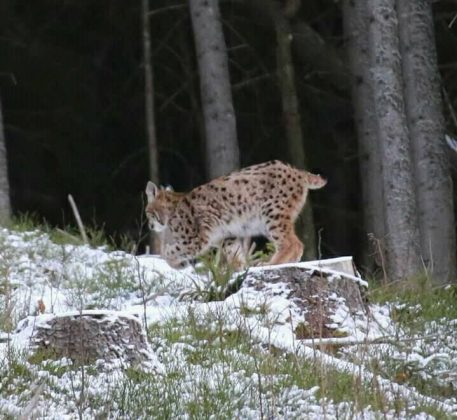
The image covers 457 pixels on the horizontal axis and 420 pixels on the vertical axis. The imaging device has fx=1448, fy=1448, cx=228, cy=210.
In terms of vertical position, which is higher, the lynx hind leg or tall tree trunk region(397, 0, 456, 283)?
tall tree trunk region(397, 0, 456, 283)

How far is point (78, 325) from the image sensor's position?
27.2 ft

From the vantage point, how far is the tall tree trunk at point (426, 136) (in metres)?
14.8

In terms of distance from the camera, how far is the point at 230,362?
8.34m

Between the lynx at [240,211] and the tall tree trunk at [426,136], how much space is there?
5.96 feet

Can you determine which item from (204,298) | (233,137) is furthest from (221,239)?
(204,298)

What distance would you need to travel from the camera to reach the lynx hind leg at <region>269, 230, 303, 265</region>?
41.3 feet

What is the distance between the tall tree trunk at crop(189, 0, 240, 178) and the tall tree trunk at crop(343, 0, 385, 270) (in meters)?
1.59

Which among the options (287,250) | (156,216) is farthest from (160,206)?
(287,250)

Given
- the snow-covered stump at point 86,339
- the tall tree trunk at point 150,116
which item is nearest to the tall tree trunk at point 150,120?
the tall tree trunk at point 150,116

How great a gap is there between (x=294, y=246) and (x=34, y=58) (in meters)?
9.13

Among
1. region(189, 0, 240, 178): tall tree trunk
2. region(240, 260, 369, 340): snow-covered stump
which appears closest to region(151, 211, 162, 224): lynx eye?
region(189, 0, 240, 178): tall tree trunk

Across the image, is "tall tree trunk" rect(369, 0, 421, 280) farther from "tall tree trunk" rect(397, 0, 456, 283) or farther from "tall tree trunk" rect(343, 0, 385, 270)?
"tall tree trunk" rect(343, 0, 385, 270)

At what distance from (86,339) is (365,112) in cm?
897

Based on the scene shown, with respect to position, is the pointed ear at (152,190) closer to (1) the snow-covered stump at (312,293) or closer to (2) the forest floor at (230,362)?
(2) the forest floor at (230,362)
